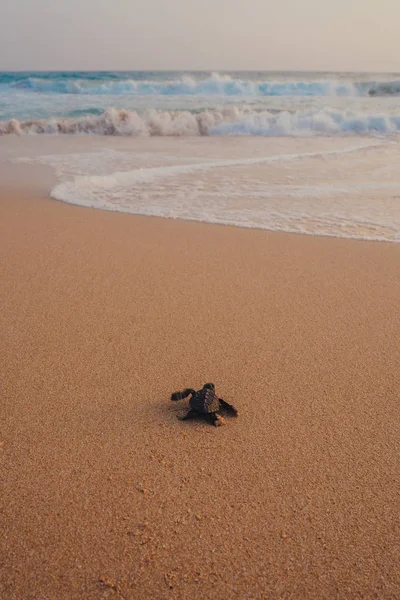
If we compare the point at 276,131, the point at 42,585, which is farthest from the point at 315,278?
the point at 276,131

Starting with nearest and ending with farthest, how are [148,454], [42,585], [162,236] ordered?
1. [42,585]
2. [148,454]
3. [162,236]

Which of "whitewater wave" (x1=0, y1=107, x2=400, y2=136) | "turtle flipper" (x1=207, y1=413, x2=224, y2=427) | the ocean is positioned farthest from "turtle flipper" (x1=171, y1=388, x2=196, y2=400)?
"whitewater wave" (x1=0, y1=107, x2=400, y2=136)

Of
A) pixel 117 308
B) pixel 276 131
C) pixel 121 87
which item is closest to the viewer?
pixel 117 308

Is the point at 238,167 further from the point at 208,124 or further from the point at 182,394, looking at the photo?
the point at 208,124

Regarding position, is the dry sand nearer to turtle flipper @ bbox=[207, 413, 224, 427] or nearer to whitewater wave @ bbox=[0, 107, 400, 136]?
turtle flipper @ bbox=[207, 413, 224, 427]

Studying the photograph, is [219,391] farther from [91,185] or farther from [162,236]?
[91,185]

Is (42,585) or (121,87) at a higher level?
(121,87)

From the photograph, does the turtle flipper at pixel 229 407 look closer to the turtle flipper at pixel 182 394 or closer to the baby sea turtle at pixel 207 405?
the baby sea turtle at pixel 207 405

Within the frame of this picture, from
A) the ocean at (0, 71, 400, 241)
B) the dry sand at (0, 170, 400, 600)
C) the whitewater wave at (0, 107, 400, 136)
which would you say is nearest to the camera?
the dry sand at (0, 170, 400, 600)

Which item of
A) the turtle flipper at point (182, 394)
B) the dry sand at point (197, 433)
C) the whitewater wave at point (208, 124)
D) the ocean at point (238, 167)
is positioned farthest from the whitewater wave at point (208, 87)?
the turtle flipper at point (182, 394)
